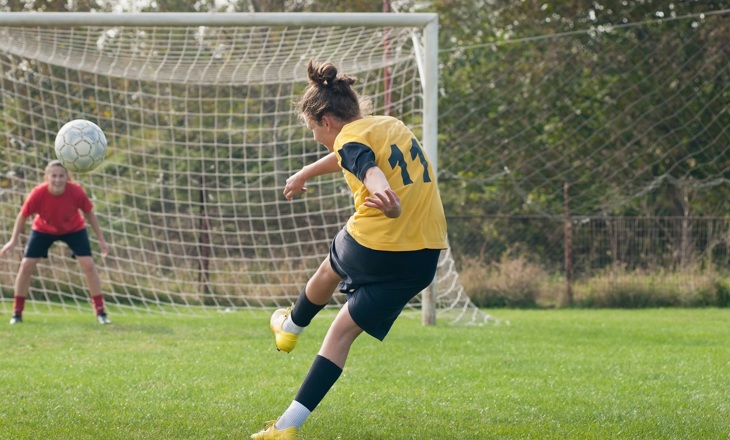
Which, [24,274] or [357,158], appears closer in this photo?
[357,158]

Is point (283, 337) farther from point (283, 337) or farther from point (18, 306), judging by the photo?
point (18, 306)

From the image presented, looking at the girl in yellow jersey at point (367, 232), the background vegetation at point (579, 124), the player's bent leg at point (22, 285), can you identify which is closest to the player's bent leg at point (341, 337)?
the girl in yellow jersey at point (367, 232)

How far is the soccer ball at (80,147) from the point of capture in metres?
5.68

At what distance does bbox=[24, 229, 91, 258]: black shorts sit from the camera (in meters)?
9.33

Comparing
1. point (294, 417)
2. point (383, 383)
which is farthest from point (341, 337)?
point (383, 383)

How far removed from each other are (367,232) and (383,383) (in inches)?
79.5

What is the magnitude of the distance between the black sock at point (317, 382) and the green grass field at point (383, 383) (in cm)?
29

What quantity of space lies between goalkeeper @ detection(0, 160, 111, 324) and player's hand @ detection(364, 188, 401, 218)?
19.9ft

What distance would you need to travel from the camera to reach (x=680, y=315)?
39.4ft

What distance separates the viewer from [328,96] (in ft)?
13.6

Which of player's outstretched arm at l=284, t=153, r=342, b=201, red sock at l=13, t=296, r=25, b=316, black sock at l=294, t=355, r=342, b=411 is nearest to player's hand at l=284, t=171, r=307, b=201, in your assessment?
player's outstretched arm at l=284, t=153, r=342, b=201

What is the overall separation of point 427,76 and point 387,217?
5.57 meters

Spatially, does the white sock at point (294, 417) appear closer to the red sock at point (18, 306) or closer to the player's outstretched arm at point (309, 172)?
Result: the player's outstretched arm at point (309, 172)

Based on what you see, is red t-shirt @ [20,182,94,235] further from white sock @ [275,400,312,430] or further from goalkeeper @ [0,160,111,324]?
white sock @ [275,400,312,430]
